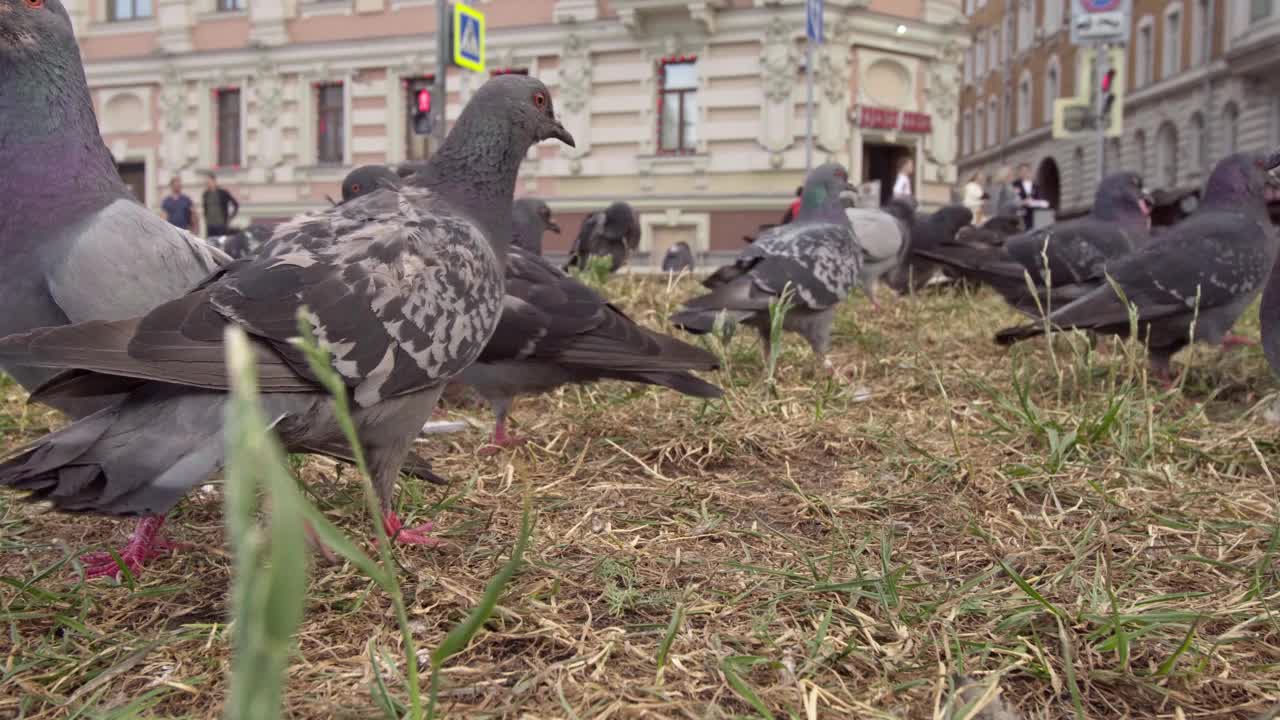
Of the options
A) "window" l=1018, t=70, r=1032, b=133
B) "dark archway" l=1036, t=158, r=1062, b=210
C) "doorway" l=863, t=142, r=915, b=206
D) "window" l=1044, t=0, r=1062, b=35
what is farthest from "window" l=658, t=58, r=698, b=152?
"window" l=1018, t=70, r=1032, b=133

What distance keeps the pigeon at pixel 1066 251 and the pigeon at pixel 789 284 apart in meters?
1.27

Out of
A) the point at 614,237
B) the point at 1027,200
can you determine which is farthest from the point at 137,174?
the point at 1027,200

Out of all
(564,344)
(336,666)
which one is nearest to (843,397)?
(564,344)

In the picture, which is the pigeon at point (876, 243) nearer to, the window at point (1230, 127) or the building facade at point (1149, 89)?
the building facade at point (1149, 89)

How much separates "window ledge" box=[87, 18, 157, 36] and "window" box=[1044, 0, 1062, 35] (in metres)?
33.0

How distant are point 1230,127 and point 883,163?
13.1m

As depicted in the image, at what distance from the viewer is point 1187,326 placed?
14.6 feet

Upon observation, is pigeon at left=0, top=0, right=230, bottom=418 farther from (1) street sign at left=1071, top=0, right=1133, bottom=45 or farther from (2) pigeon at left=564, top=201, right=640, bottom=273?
(1) street sign at left=1071, top=0, right=1133, bottom=45

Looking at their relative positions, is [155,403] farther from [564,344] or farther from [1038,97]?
[1038,97]

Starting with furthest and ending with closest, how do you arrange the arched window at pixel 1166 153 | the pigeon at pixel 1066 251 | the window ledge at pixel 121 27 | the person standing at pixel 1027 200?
the arched window at pixel 1166 153
the window ledge at pixel 121 27
the person standing at pixel 1027 200
the pigeon at pixel 1066 251

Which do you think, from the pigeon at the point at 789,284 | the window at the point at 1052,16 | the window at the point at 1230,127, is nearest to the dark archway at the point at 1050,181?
the window at the point at 1052,16

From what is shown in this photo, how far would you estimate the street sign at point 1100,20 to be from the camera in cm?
1102

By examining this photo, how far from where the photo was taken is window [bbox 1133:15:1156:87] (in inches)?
1355

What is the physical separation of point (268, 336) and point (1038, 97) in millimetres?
46276
